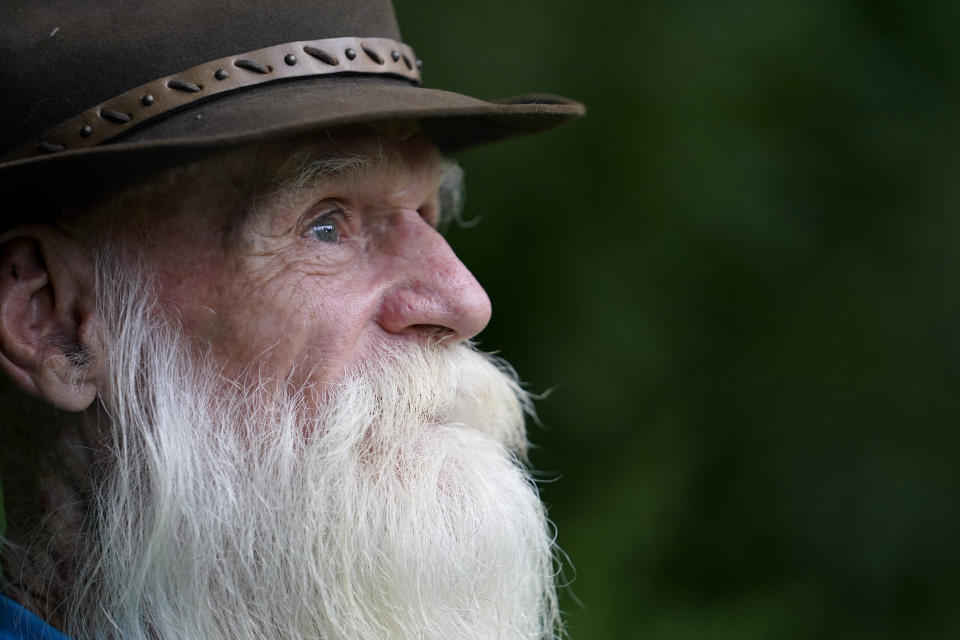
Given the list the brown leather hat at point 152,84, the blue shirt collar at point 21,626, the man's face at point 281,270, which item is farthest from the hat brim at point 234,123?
the blue shirt collar at point 21,626

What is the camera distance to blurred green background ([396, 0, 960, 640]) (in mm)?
3273

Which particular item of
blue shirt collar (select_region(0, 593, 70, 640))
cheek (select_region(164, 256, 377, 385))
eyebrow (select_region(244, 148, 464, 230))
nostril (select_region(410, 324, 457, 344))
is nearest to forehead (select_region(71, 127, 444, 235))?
eyebrow (select_region(244, 148, 464, 230))

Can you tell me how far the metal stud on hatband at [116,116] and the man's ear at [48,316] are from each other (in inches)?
9.8

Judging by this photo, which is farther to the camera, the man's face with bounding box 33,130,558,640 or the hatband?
the man's face with bounding box 33,130,558,640

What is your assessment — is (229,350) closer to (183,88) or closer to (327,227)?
(327,227)

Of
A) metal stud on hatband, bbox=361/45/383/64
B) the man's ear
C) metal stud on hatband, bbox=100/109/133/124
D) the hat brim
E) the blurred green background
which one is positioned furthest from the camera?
the blurred green background

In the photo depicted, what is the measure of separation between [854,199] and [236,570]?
8.47ft

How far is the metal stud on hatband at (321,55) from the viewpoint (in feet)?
5.29

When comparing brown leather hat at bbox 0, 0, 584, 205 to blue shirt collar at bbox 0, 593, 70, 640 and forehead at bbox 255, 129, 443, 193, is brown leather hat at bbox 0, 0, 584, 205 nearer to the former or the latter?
forehead at bbox 255, 129, 443, 193

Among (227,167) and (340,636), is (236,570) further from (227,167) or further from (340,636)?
(227,167)

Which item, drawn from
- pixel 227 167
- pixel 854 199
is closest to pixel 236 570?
pixel 227 167

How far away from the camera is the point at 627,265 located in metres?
3.43

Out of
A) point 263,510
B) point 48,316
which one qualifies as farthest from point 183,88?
point 263,510

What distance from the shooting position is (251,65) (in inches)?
61.0
